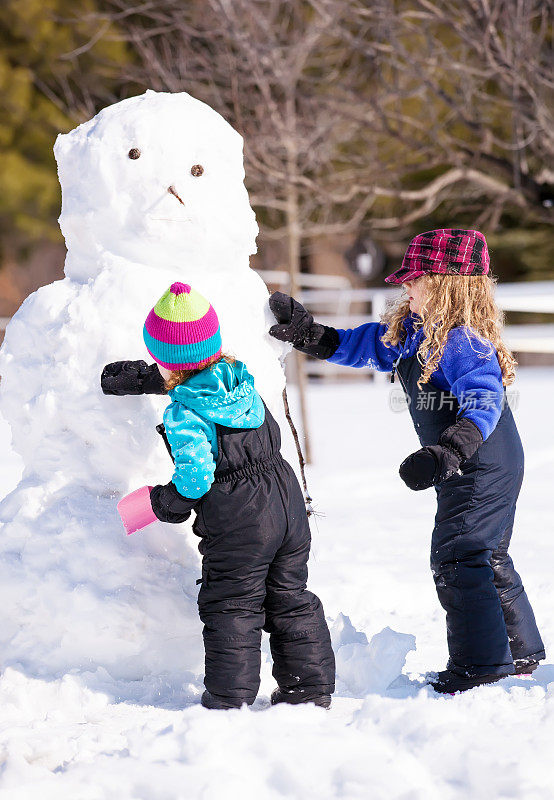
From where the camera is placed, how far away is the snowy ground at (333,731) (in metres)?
1.74

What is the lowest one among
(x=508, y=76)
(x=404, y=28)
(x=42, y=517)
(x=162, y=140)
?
(x=42, y=517)

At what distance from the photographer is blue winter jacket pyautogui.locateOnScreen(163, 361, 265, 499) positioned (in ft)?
7.52

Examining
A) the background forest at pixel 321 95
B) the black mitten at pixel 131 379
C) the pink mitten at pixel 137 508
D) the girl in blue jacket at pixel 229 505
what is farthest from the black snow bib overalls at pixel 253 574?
the background forest at pixel 321 95

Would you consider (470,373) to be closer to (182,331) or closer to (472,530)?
(472,530)

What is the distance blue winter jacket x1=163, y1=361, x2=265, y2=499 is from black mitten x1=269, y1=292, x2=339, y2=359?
438 mm

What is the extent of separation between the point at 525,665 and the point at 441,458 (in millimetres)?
834

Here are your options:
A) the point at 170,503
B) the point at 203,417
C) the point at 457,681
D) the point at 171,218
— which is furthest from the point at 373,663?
the point at 171,218

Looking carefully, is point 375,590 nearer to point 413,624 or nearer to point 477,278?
point 413,624

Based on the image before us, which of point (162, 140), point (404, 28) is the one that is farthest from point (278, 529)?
point (404, 28)

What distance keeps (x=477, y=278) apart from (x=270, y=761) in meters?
1.49

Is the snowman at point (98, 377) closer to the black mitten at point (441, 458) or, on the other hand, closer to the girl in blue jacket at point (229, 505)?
the girl in blue jacket at point (229, 505)

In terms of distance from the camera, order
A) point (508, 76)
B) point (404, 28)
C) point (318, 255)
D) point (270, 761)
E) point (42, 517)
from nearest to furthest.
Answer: point (270, 761), point (42, 517), point (508, 76), point (404, 28), point (318, 255)

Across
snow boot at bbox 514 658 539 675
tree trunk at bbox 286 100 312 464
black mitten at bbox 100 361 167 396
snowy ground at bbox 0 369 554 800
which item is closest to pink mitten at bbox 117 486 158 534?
black mitten at bbox 100 361 167 396

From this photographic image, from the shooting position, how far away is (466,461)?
257cm
